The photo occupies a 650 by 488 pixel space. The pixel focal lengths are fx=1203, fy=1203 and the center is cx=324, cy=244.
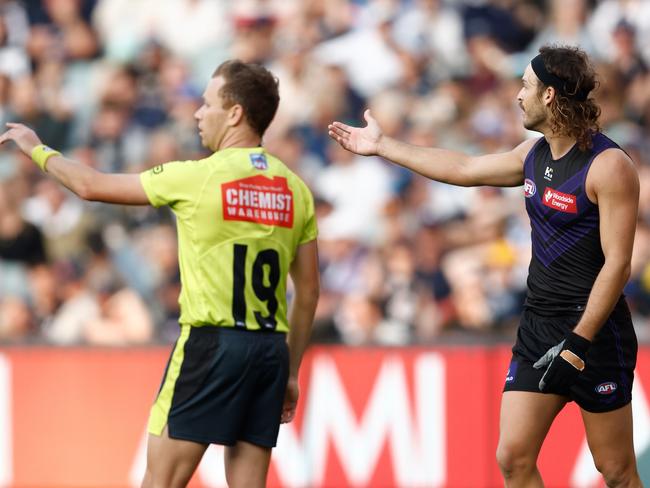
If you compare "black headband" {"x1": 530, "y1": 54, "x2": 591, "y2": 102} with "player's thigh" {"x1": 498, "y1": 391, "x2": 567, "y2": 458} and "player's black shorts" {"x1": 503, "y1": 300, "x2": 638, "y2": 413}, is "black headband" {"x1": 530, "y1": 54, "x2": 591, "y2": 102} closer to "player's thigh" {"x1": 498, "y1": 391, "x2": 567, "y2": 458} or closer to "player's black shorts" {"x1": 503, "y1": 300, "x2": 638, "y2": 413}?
"player's black shorts" {"x1": 503, "y1": 300, "x2": 638, "y2": 413}

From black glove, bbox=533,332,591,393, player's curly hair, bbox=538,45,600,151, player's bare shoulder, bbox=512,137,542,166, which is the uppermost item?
player's curly hair, bbox=538,45,600,151

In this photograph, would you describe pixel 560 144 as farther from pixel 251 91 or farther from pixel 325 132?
pixel 325 132

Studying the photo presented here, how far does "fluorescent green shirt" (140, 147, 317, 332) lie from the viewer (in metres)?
5.38

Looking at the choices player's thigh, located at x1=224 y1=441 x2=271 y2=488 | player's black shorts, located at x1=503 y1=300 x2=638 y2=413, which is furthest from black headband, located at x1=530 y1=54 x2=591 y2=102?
player's thigh, located at x1=224 y1=441 x2=271 y2=488

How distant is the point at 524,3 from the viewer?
11.9 m

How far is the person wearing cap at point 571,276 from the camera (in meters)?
5.46

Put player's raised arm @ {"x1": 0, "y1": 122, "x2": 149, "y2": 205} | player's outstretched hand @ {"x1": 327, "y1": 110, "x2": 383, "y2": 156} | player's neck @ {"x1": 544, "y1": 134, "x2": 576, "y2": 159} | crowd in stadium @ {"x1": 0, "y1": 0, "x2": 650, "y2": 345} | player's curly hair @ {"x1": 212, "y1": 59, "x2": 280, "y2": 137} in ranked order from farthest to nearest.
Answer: crowd in stadium @ {"x1": 0, "y1": 0, "x2": 650, "y2": 345}, player's outstretched hand @ {"x1": 327, "y1": 110, "x2": 383, "y2": 156}, player's neck @ {"x1": 544, "y1": 134, "x2": 576, "y2": 159}, player's curly hair @ {"x1": 212, "y1": 59, "x2": 280, "y2": 137}, player's raised arm @ {"x1": 0, "y1": 122, "x2": 149, "y2": 205}

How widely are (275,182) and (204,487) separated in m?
4.30

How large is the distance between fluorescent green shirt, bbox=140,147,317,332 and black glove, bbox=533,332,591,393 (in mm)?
1266

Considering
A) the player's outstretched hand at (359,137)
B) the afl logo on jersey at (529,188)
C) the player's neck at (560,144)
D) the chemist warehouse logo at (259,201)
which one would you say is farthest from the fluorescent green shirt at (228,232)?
the player's neck at (560,144)

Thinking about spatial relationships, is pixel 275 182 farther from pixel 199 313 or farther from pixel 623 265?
pixel 623 265

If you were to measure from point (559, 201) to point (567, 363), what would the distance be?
762 millimetres

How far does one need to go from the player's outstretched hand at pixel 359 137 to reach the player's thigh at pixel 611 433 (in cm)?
168

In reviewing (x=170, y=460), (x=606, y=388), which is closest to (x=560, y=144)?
(x=606, y=388)
